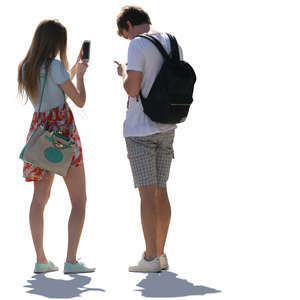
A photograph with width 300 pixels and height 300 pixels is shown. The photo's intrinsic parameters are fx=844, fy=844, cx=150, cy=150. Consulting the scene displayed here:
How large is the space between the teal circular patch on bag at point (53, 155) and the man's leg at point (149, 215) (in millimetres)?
790

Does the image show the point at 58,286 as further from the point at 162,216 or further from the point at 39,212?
the point at 162,216

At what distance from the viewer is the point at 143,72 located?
24.6 feet

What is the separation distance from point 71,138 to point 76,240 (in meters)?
0.93

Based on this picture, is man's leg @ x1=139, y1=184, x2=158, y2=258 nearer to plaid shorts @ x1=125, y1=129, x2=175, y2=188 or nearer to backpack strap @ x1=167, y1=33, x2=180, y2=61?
plaid shorts @ x1=125, y1=129, x2=175, y2=188

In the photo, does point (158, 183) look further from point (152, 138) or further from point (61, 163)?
point (61, 163)

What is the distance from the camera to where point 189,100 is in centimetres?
765

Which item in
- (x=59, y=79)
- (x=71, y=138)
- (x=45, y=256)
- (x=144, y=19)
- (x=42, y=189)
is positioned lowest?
(x=45, y=256)

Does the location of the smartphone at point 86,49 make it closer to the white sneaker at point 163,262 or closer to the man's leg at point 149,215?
the man's leg at point 149,215

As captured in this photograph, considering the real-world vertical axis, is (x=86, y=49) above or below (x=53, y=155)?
above

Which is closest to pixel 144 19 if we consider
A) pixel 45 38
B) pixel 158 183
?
pixel 45 38

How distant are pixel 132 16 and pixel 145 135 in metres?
1.10

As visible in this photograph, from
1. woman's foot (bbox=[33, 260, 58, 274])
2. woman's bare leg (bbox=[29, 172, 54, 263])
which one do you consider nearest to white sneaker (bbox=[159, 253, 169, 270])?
woman's foot (bbox=[33, 260, 58, 274])

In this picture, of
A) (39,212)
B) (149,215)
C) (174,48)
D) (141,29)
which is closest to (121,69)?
(141,29)

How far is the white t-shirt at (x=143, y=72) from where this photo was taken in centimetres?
743
